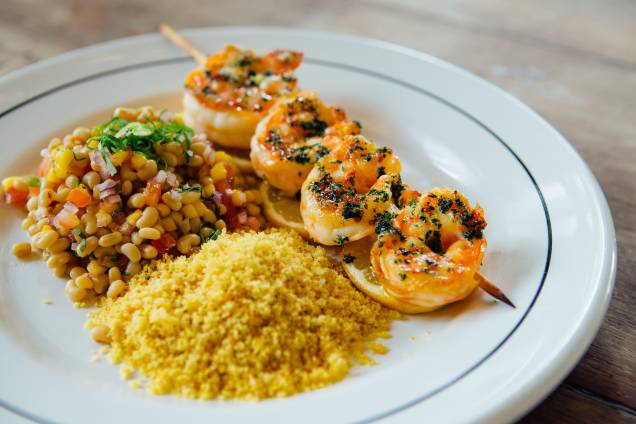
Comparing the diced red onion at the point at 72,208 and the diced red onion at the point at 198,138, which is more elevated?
the diced red onion at the point at 198,138

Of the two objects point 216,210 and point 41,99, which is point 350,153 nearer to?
point 216,210

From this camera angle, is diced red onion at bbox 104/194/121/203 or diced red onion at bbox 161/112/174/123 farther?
diced red onion at bbox 161/112/174/123

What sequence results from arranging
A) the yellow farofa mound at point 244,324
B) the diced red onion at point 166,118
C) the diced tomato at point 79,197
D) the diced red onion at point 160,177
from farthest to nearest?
the diced red onion at point 166,118
the diced red onion at point 160,177
the diced tomato at point 79,197
the yellow farofa mound at point 244,324

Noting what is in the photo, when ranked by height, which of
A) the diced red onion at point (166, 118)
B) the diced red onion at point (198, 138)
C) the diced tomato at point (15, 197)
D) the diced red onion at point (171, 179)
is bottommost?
the diced tomato at point (15, 197)

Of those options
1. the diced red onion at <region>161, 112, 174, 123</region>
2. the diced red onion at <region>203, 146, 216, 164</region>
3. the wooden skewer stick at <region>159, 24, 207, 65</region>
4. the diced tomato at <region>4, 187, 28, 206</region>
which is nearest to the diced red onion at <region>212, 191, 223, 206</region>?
the diced red onion at <region>203, 146, 216, 164</region>

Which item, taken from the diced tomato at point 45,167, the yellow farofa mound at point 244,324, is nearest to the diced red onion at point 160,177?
the yellow farofa mound at point 244,324

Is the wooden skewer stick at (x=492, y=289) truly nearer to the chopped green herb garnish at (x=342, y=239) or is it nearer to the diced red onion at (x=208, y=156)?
the chopped green herb garnish at (x=342, y=239)

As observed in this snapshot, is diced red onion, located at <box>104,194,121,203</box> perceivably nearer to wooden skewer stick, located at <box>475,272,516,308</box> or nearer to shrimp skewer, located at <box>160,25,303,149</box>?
shrimp skewer, located at <box>160,25,303,149</box>
